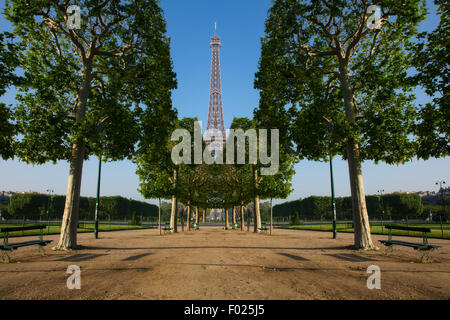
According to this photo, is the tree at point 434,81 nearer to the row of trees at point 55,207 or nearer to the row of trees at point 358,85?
the row of trees at point 358,85

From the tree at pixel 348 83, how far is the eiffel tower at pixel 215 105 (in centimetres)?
10452

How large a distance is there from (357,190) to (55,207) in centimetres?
6155

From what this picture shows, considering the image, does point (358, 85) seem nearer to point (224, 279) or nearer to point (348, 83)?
point (348, 83)

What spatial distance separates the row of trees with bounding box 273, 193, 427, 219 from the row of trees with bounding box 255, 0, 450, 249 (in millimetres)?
46420

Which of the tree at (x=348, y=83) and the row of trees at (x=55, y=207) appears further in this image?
the row of trees at (x=55, y=207)

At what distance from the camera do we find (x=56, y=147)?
34.9ft

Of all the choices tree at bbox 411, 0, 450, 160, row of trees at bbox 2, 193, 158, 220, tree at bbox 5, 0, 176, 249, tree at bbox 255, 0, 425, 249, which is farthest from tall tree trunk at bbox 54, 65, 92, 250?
row of trees at bbox 2, 193, 158, 220

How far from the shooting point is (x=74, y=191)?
11289mm

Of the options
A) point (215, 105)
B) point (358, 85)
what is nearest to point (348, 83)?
point (358, 85)

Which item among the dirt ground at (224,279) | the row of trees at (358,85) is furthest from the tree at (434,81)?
the dirt ground at (224,279)

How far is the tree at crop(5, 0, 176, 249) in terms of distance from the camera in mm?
10492

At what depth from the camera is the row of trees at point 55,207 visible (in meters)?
53.9

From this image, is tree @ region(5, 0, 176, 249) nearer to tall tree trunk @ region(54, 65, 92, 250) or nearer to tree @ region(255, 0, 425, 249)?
tall tree trunk @ region(54, 65, 92, 250)
